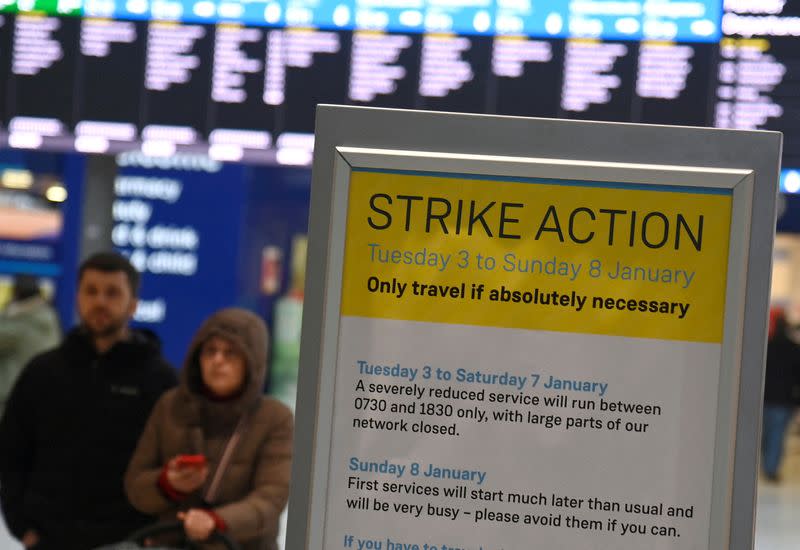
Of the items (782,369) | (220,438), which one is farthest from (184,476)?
(782,369)

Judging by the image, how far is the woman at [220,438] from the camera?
9.29ft

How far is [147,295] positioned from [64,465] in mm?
4155

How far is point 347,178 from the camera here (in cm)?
126

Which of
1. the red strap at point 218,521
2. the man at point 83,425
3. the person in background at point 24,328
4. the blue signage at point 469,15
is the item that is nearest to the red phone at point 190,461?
the red strap at point 218,521

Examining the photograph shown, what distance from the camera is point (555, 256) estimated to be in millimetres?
Answer: 1235

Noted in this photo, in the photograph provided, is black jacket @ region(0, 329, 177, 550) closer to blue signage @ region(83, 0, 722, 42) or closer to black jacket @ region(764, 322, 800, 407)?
blue signage @ region(83, 0, 722, 42)

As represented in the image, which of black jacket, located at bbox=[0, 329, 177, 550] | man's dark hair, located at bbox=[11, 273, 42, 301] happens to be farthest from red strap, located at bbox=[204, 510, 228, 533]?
man's dark hair, located at bbox=[11, 273, 42, 301]

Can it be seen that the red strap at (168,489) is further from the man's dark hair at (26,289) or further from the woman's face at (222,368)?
the man's dark hair at (26,289)

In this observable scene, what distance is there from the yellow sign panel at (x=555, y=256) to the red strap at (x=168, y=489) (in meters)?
1.74

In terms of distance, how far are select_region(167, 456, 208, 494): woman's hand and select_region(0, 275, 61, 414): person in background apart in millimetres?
4972

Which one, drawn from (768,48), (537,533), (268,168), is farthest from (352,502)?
(268,168)

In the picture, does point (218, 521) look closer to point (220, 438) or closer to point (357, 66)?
point (220, 438)

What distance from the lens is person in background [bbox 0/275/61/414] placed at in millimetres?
7531

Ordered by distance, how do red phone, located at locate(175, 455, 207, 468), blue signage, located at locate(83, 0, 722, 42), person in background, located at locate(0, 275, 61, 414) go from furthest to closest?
1. person in background, located at locate(0, 275, 61, 414)
2. blue signage, located at locate(83, 0, 722, 42)
3. red phone, located at locate(175, 455, 207, 468)
